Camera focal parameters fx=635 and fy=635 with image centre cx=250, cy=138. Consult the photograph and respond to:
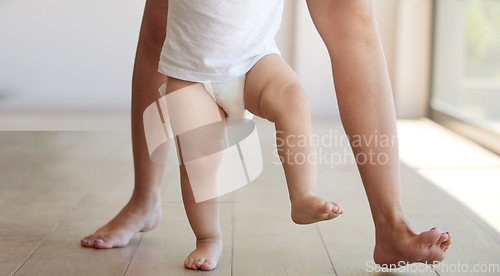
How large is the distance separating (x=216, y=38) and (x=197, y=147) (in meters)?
0.20

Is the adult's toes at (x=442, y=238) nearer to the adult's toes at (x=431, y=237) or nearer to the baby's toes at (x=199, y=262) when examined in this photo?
the adult's toes at (x=431, y=237)

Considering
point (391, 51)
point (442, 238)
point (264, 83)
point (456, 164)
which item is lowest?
point (456, 164)

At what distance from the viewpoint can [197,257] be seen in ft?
3.88

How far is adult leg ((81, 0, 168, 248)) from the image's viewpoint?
1.31 metres

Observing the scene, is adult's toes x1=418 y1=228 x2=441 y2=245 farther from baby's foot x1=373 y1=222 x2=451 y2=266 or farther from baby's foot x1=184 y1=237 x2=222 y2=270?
baby's foot x1=184 y1=237 x2=222 y2=270

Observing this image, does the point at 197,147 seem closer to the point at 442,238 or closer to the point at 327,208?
the point at 327,208

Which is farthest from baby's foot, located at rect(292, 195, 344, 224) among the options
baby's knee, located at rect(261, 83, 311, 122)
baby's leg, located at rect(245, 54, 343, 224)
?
baby's knee, located at rect(261, 83, 311, 122)

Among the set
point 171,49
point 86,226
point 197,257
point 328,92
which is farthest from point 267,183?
point 328,92

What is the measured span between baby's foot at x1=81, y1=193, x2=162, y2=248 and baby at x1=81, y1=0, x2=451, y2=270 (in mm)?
245

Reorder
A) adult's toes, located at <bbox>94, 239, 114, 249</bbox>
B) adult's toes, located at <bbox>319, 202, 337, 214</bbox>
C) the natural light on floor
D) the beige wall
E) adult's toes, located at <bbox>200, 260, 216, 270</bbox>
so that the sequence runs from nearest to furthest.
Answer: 1. adult's toes, located at <bbox>319, 202, 337, 214</bbox>
2. adult's toes, located at <bbox>200, 260, 216, 270</bbox>
3. adult's toes, located at <bbox>94, 239, 114, 249</bbox>
4. the natural light on floor
5. the beige wall

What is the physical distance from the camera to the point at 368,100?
111 centimetres

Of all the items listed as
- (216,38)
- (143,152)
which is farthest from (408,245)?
(143,152)

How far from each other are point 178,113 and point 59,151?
153cm

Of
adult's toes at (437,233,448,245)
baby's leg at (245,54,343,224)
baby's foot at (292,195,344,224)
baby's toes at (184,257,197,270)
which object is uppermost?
baby's leg at (245,54,343,224)
